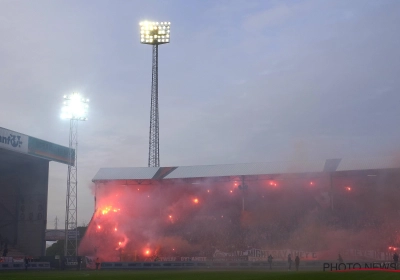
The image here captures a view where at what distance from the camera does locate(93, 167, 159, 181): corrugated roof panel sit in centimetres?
6059

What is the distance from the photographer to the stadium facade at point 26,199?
59031 mm

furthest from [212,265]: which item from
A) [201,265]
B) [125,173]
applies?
[125,173]

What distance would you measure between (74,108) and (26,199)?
1546 centimetres

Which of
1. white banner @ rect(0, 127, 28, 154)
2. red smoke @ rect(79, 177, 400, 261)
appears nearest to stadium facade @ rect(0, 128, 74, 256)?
white banner @ rect(0, 127, 28, 154)

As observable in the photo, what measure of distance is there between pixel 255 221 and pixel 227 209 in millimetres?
4294

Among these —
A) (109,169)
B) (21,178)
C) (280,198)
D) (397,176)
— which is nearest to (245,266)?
(280,198)

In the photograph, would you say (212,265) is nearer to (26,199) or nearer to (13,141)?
(13,141)

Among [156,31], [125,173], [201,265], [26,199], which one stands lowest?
[201,265]

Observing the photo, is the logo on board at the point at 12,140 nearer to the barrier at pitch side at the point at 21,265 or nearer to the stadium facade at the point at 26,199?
the stadium facade at the point at 26,199

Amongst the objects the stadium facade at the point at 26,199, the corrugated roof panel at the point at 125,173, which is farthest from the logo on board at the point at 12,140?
the corrugated roof panel at the point at 125,173

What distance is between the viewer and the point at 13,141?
5184 cm

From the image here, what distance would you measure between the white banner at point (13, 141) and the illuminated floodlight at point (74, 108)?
207 inches

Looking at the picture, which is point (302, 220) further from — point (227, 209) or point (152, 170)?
point (152, 170)

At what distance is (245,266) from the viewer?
Result: 1773 inches
